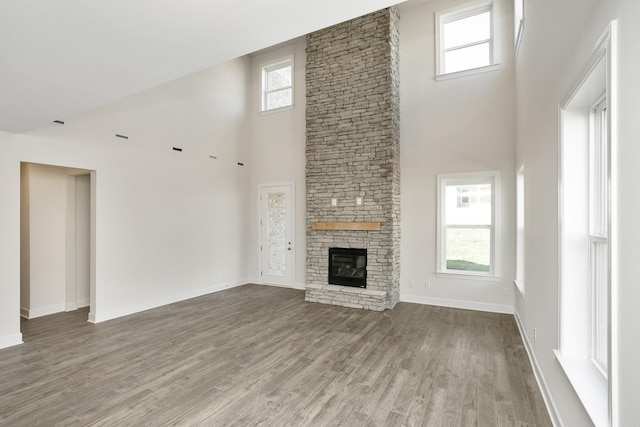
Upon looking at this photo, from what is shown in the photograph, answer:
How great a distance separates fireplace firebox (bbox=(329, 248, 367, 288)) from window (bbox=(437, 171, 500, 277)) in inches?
52.0

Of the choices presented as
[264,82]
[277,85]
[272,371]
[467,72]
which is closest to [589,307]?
[272,371]

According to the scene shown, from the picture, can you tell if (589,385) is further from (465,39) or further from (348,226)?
(465,39)

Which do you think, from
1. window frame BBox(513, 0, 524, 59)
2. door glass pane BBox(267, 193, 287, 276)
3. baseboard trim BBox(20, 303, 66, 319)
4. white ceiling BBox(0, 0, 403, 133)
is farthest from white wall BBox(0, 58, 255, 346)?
window frame BBox(513, 0, 524, 59)

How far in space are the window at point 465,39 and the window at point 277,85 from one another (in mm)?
3169

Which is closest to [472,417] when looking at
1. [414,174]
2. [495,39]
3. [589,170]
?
[589,170]

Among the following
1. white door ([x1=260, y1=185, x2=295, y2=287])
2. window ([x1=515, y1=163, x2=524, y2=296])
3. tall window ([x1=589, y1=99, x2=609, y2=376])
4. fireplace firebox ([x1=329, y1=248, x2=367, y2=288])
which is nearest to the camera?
tall window ([x1=589, y1=99, x2=609, y2=376])

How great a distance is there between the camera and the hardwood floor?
250 centimetres

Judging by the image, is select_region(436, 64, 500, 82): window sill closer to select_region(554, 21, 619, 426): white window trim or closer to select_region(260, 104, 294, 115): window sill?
select_region(260, 104, 294, 115): window sill

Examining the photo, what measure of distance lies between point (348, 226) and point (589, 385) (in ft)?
13.9

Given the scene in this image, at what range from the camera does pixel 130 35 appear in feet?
6.42

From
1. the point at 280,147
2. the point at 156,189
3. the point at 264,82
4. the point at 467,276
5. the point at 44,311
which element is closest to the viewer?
the point at 44,311

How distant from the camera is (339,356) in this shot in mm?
3564

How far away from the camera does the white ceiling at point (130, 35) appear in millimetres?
1689
